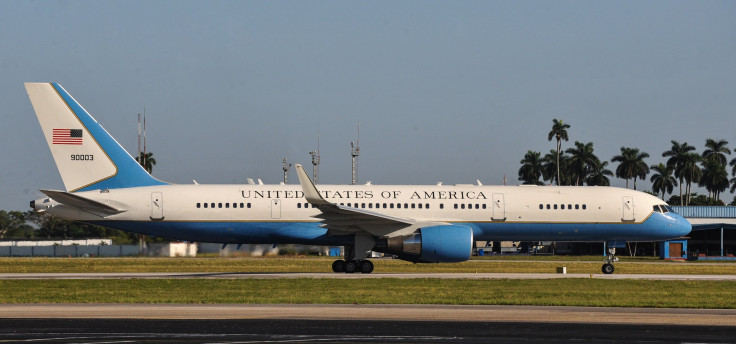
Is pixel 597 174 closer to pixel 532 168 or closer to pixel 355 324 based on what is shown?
pixel 532 168

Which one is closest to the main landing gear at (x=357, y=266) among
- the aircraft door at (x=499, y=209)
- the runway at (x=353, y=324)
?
the aircraft door at (x=499, y=209)

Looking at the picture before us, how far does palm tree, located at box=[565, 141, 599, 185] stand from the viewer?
137375 millimetres

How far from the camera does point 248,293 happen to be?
1057 inches

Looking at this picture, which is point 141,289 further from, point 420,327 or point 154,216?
point 420,327

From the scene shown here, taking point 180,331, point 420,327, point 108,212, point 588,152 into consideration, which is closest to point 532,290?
point 420,327

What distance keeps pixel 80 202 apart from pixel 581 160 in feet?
361

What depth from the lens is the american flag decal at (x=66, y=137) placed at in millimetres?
37844

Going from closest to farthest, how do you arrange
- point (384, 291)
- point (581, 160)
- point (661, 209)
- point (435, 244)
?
point (384, 291) → point (435, 244) → point (661, 209) → point (581, 160)

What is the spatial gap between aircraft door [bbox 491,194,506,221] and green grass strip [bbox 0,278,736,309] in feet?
20.8

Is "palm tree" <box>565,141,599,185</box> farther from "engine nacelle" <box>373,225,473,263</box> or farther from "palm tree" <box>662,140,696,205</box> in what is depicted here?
"engine nacelle" <box>373,225,473,263</box>

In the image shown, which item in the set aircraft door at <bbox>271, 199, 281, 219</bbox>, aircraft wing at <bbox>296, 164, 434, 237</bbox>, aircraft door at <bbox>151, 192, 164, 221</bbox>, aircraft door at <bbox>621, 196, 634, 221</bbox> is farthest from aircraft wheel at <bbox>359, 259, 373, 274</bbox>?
aircraft door at <bbox>621, 196, 634, 221</bbox>

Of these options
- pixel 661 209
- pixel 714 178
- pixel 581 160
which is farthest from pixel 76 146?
pixel 714 178

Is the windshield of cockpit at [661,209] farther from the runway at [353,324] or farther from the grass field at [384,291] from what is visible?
the runway at [353,324]

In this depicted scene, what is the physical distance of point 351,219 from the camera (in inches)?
1428
